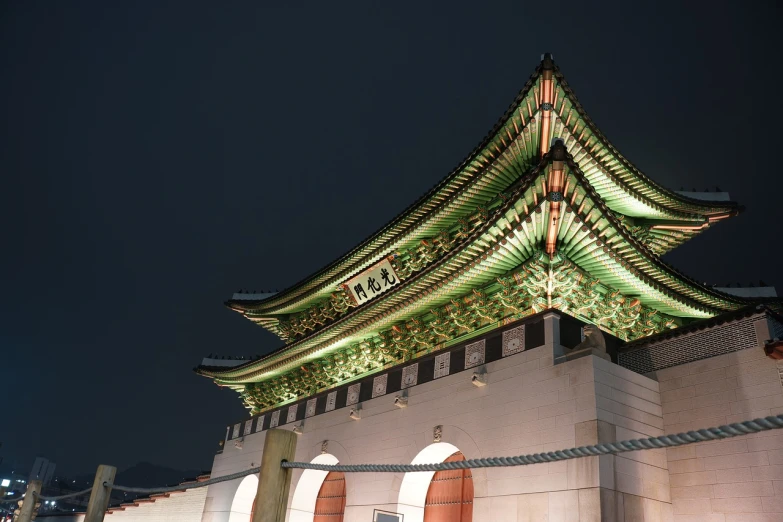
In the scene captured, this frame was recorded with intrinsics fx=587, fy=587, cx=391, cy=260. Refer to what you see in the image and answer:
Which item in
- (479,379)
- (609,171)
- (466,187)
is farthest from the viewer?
(466,187)

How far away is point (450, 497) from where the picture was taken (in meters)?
11.3

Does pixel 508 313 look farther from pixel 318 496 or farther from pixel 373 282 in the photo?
pixel 318 496

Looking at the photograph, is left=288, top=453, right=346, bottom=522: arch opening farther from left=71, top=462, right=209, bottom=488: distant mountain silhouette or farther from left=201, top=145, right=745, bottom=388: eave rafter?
left=71, top=462, right=209, bottom=488: distant mountain silhouette

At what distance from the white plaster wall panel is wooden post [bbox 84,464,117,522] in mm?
8642

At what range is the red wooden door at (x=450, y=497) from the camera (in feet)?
36.0

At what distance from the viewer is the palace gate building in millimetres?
8758

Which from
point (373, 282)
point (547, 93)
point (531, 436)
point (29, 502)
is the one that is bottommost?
point (29, 502)

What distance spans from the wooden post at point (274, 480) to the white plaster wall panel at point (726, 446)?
6696mm

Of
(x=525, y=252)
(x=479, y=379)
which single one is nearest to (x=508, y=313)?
(x=525, y=252)

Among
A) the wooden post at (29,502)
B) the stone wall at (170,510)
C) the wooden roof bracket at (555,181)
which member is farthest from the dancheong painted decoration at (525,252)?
the wooden post at (29,502)

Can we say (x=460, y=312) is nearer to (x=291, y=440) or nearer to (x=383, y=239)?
(x=383, y=239)

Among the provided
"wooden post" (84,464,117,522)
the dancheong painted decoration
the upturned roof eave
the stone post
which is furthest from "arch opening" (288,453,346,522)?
the stone post

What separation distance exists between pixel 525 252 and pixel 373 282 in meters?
5.73

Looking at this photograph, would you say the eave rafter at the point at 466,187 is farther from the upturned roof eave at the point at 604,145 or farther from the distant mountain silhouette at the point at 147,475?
the distant mountain silhouette at the point at 147,475
